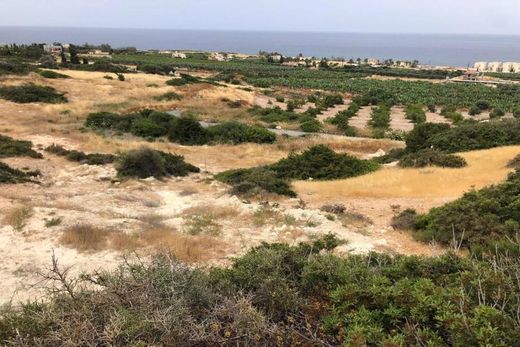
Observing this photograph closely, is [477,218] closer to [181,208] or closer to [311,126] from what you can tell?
[181,208]

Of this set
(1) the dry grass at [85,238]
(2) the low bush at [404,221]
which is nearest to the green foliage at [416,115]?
(2) the low bush at [404,221]

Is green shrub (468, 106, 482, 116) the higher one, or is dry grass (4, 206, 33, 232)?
green shrub (468, 106, 482, 116)

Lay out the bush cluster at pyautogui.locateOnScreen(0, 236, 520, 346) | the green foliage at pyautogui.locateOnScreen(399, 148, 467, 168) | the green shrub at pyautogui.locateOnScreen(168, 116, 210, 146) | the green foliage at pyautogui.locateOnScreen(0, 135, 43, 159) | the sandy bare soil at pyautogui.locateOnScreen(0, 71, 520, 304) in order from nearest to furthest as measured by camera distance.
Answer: the bush cluster at pyautogui.locateOnScreen(0, 236, 520, 346) < the sandy bare soil at pyautogui.locateOnScreen(0, 71, 520, 304) < the green foliage at pyautogui.locateOnScreen(399, 148, 467, 168) < the green foliage at pyautogui.locateOnScreen(0, 135, 43, 159) < the green shrub at pyautogui.locateOnScreen(168, 116, 210, 146)

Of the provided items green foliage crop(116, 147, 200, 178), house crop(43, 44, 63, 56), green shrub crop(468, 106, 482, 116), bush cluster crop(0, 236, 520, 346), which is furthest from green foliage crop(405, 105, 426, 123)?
house crop(43, 44, 63, 56)

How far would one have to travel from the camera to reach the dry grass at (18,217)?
43.8ft

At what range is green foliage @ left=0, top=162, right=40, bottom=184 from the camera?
1922 centimetres

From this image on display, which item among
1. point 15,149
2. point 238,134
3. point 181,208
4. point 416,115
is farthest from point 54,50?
point 181,208

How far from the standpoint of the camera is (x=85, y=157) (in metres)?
25.0

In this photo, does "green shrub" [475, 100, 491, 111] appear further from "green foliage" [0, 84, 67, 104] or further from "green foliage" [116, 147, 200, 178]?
"green foliage" [116, 147, 200, 178]

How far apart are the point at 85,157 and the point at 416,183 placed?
1657cm

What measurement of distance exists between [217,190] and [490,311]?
54.1 ft

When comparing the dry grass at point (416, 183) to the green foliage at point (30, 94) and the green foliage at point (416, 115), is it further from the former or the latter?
the green foliage at point (30, 94)

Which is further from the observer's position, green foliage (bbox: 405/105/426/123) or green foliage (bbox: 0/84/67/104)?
green foliage (bbox: 405/105/426/123)

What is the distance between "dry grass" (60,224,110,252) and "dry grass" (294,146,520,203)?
9060 millimetres
